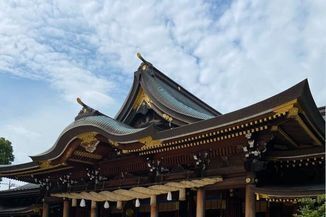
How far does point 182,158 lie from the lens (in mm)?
12703

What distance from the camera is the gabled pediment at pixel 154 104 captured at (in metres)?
14.4

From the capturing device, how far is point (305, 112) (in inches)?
368

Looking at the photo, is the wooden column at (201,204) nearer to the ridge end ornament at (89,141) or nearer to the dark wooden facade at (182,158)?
the dark wooden facade at (182,158)

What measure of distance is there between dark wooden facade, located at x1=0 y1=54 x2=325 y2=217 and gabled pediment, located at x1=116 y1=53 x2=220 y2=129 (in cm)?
4

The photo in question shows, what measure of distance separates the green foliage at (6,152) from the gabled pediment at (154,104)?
22367 mm

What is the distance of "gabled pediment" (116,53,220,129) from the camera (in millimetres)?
14383

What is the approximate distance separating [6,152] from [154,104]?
82.1 feet

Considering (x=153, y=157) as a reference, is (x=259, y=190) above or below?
below

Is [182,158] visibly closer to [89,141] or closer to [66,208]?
[89,141]

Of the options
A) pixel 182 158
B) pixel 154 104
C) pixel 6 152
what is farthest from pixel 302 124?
pixel 6 152

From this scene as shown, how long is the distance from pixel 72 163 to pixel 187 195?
4791 millimetres

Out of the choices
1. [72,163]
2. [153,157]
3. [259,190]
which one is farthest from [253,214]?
[72,163]

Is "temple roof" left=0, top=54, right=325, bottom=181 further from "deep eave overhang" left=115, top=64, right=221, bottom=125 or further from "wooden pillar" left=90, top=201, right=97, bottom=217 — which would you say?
"wooden pillar" left=90, top=201, right=97, bottom=217

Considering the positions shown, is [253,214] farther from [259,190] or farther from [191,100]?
[191,100]
